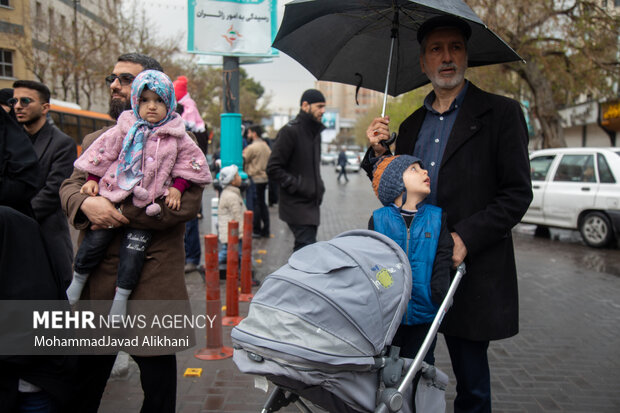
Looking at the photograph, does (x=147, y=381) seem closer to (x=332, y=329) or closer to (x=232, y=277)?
(x=332, y=329)

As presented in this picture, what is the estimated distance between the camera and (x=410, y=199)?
2.54 m

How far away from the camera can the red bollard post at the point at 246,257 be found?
6008mm

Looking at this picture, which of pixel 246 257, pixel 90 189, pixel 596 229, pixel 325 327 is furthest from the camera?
pixel 596 229

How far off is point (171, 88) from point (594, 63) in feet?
48.8

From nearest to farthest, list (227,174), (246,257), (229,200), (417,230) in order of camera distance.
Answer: (417,230)
(246,257)
(227,174)
(229,200)

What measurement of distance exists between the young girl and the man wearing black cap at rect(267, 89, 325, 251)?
315 cm

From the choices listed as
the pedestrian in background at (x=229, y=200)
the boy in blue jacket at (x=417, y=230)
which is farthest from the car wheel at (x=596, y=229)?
the boy in blue jacket at (x=417, y=230)

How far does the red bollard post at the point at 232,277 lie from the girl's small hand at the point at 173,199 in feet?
8.41

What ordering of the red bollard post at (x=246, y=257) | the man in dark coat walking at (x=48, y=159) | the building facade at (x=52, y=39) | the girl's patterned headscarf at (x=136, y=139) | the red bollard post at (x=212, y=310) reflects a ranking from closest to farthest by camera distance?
the girl's patterned headscarf at (x=136, y=139) < the man in dark coat walking at (x=48, y=159) < the red bollard post at (x=212, y=310) < the red bollard post at (x=246, y=257) < the building facade at (x=52, y=39)

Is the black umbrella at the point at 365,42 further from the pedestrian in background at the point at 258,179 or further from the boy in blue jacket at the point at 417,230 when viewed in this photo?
the pedestrian in background at the point at 258,179

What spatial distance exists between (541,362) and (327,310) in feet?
11.2

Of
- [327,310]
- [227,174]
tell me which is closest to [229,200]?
[227,174]

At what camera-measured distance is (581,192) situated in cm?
1041

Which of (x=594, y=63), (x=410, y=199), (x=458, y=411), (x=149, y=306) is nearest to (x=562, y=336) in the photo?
(x=458, y=411)
